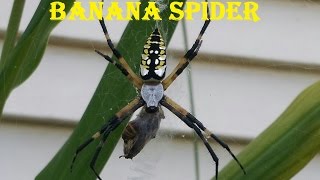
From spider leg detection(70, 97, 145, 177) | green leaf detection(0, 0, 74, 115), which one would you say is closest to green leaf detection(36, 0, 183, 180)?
spider leg detection(70, 97, 145, 177)

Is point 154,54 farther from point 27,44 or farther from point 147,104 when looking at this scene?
point 27,44

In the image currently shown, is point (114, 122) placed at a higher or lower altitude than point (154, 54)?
lower

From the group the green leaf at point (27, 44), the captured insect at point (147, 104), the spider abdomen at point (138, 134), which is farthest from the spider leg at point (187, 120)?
the green leaf at point (27, 44)

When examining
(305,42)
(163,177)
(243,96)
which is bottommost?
(163,177)

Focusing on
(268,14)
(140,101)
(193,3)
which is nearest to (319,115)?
(140,101)

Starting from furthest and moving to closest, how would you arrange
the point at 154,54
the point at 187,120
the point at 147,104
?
the point at 187,120
the point at 147,104
the point at 154,54

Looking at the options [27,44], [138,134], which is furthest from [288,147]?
[27,44]

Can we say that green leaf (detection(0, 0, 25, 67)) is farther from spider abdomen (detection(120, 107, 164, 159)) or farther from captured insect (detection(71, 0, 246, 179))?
spider abdomen (detection(120, 107, 164, 159))

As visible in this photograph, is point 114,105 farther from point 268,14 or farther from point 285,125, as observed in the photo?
point 268,14
